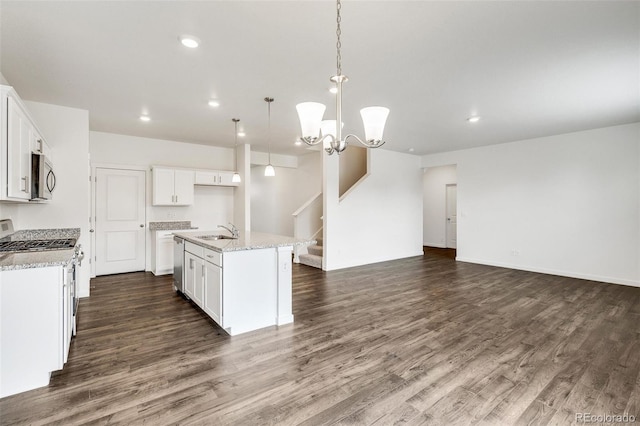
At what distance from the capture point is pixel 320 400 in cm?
204

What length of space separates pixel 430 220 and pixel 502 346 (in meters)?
7.48

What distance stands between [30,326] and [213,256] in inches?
56.9

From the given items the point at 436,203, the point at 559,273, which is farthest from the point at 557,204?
the point at 436,203

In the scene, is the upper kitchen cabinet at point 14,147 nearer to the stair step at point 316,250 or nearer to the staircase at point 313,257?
the staircase at point 313,257

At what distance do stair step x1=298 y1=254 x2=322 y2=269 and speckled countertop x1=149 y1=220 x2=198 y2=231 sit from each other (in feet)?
8.09

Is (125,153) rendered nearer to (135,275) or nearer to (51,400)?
(135,275)

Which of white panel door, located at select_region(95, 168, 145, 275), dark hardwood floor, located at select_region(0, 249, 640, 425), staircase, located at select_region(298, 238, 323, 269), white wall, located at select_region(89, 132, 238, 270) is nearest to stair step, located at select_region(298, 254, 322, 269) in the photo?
staircase, located at select_region(298, 238, 323, 269)

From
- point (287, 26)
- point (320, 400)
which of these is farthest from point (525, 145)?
point (320, 400)

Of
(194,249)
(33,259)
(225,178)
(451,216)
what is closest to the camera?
(33,259)

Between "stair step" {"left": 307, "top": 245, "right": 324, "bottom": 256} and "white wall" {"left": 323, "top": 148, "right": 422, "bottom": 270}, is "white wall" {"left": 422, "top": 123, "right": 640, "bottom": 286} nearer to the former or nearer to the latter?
"white wall" {"left": 323, "top": 148, "right": 422, "bottom": 270}

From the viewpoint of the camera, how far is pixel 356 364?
8.21ft

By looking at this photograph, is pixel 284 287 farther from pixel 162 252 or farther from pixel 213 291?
pixel 162 252

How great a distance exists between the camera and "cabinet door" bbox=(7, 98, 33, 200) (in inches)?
93.7

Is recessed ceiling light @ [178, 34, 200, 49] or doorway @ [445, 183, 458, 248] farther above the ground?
recessed ceiling light @ [178, 34, 200, 49]
